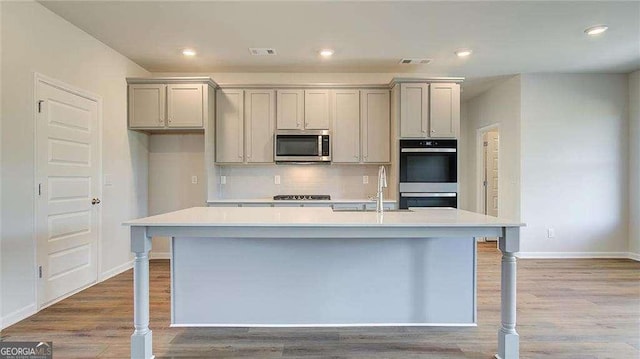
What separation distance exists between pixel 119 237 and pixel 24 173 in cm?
156

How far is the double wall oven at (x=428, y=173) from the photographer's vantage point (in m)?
4.40

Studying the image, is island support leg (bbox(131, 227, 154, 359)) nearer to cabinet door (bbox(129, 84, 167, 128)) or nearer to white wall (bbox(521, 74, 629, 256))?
cabinet door (bbox(129, 84, 167, 128))

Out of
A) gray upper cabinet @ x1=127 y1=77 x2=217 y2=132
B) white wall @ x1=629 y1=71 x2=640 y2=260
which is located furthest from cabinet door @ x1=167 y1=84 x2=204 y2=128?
white wall @ x1=629 y1=71 x2=640 y2=260

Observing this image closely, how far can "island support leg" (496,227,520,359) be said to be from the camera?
215 cm

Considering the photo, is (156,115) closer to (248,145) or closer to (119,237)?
(248,145)

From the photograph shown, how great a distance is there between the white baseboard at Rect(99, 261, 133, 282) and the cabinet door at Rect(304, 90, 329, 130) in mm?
2808

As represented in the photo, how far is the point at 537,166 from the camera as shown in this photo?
499cm

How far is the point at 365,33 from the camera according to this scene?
3559 millimetres

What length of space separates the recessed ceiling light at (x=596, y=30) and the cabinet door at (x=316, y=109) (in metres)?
2.83

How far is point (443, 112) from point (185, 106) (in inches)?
127

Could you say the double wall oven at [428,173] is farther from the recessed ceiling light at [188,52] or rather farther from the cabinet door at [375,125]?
the recessed ceiling light at [188,52]

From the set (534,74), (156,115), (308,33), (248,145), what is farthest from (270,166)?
(534,74)

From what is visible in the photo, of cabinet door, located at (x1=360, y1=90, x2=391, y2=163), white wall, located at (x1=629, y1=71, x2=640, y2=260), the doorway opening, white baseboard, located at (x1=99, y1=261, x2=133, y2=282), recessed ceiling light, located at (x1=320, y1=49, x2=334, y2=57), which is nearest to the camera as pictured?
white baseboard, located at (x1=99, y1=261, x2=133, y2=282)

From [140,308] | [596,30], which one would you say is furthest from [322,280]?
[596,30]
